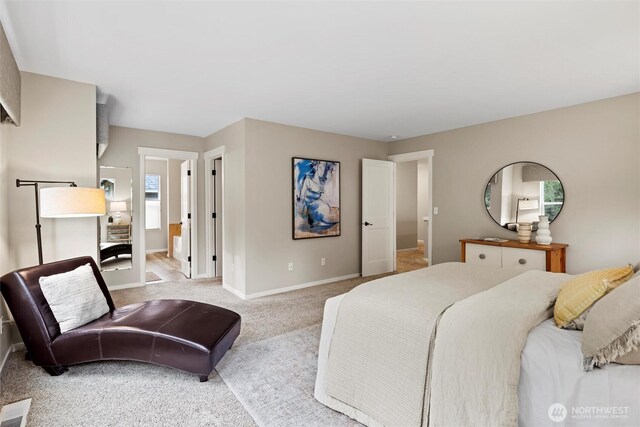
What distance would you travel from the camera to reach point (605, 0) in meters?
1.87

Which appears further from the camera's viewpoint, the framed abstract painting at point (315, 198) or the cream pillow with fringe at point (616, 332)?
the framed abstract painting at point (315, 198)

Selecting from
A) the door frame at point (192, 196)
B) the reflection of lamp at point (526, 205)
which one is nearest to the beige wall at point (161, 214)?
the door frame at point (192, 196)

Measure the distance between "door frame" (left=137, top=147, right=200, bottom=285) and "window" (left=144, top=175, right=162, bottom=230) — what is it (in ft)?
10.1

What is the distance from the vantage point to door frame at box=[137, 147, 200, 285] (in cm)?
487

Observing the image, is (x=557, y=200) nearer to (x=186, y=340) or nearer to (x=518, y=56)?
(x=518, y=56)

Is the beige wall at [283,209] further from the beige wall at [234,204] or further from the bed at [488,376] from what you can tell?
the bed at [488,376]

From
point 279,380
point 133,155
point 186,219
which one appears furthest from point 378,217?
point 133,155

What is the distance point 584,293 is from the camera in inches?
59.7

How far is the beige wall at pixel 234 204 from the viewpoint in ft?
14.1

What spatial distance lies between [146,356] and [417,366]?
1826 mm

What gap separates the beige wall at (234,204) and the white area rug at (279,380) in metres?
1.61

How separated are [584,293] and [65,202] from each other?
335cm

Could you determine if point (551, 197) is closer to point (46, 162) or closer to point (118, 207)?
point (46, 162)

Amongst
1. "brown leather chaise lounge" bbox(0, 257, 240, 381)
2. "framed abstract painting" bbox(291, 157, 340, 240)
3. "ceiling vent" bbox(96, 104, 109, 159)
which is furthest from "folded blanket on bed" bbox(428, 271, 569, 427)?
"ceiling vent" bbox(96, 104, 109, 159)
